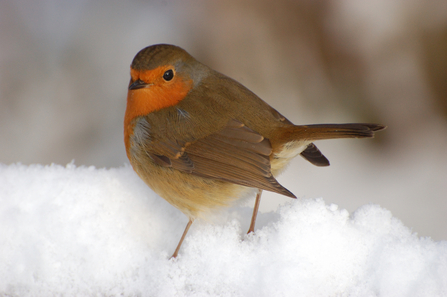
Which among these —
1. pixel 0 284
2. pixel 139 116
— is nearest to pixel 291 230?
pixel 139 116

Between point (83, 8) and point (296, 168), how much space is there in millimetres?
2068

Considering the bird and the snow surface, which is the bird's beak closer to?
the bird

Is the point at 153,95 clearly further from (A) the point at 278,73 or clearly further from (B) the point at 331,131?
(A) the point at 278,73

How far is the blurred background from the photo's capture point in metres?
2.74

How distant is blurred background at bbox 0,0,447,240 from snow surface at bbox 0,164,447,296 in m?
1.25

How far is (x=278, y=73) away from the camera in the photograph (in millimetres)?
2904

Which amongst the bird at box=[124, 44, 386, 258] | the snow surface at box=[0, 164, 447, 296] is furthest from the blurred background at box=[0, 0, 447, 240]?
the snow surface at box=[0, 164, 447, 296]

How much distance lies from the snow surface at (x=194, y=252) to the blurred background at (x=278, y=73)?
1250mm

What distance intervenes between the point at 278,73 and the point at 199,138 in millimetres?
1262

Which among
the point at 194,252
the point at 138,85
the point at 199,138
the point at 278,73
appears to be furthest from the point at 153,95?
the point at 278,73

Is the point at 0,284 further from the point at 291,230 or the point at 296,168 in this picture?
the point at 296,168

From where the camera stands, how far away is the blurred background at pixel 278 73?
2.74m

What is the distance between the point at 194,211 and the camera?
72.1 inches

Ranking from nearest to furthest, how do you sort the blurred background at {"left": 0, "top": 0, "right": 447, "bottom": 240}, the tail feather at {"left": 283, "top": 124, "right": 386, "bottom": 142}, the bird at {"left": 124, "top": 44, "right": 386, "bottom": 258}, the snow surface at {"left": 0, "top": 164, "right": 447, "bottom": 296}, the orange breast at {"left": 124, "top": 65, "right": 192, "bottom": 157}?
the snow surface at {"left": 0, "top": 164, "right": 447, "bottom": 296}
the tail feather at {"left": 283, "top": 124, "right": 386, "bottom": 142}
the bird at {"left": 124, "top": 44, "right": 386, "bottom": 258}
the orange breast at {"left": 124, "top": 65, "right": 192, "bottom": 157}
the blurred background at {"left": 0, "top": 0, "right": 447, "bottom": 240}
